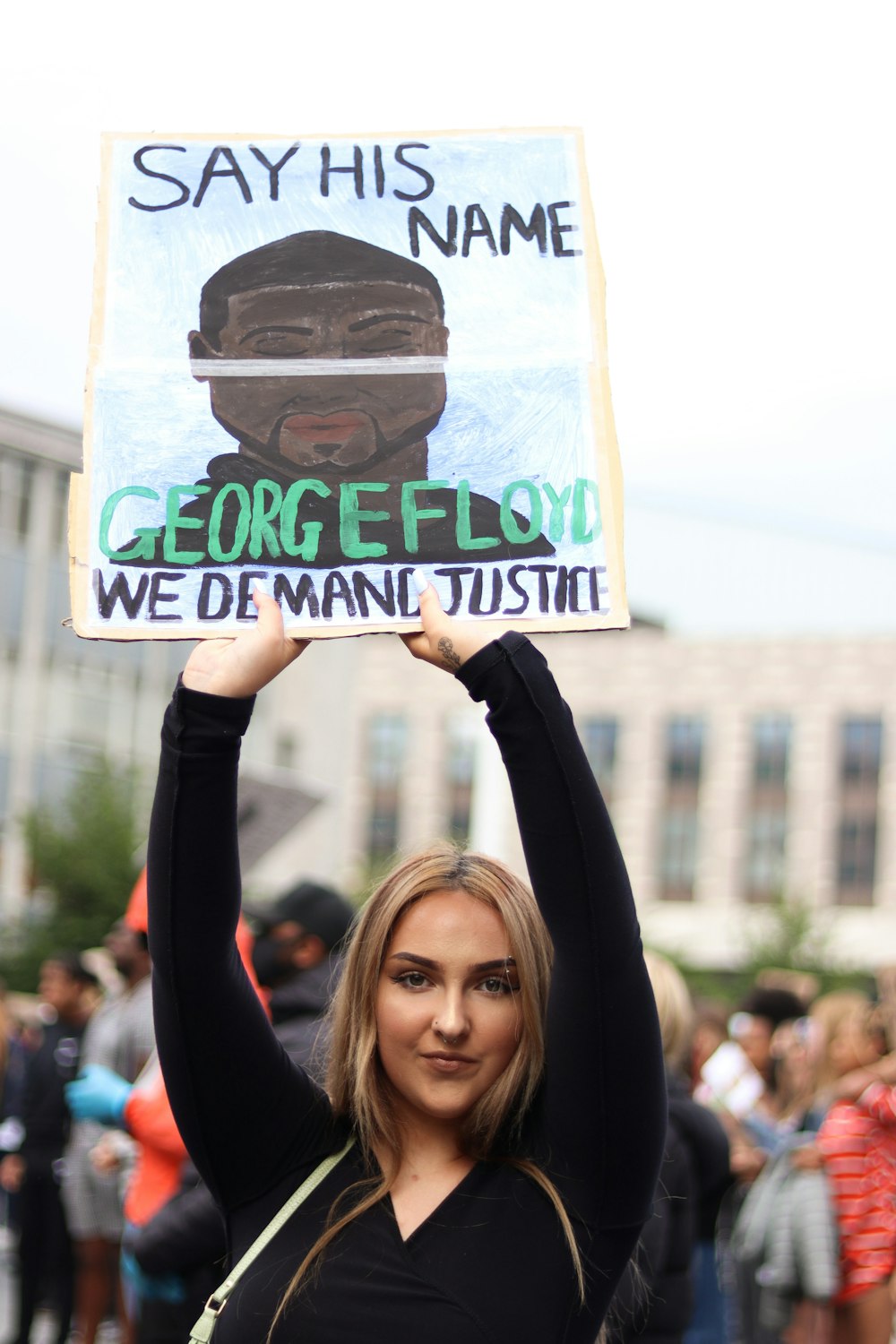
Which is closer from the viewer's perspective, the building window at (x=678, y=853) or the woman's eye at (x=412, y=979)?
the woman's eye at (x=412, y=979)

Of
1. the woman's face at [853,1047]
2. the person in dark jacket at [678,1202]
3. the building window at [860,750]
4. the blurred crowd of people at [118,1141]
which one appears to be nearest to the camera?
the person in dark jacket at [678,1202]

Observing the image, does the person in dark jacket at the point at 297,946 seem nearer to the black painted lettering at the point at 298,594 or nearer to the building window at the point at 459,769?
the black painted lettering at the point at 298,594

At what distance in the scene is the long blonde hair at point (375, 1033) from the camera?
2277 millimetres

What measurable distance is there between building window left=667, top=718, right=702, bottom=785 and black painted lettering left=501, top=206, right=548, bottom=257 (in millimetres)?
62419

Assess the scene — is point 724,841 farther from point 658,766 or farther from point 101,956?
point 101,956

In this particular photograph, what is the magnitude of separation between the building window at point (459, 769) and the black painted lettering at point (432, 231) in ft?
213

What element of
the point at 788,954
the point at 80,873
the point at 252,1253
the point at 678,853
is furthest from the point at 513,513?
the point at 678,853

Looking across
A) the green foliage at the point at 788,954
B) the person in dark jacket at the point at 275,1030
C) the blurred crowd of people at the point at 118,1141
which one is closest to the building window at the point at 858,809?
the green foliage at the point at 788,954

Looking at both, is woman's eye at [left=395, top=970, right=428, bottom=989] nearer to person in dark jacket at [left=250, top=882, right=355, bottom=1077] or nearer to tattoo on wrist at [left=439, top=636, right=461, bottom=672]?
tattoo on wrist at [left=439, top=636, right=461, bottom=672]

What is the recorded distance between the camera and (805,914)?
54.7m

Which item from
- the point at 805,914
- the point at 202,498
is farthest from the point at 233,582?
the point at 805,914

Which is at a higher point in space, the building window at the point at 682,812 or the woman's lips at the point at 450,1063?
the building window at the point at 682,812

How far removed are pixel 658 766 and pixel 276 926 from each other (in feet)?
196

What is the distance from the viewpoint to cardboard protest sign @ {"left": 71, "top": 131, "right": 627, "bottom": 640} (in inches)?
95.3
